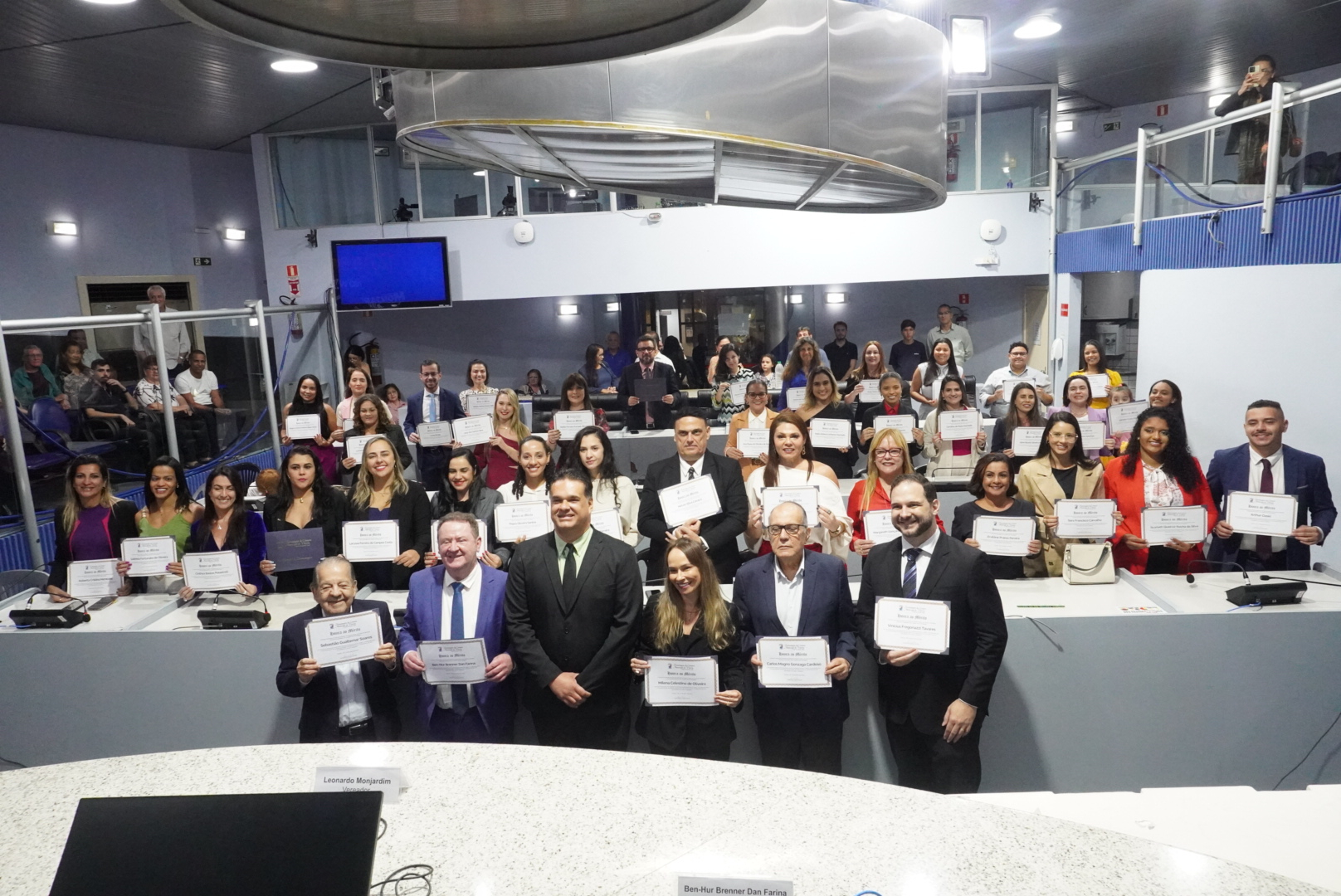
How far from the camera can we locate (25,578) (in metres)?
4.94

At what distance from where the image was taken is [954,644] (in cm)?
320

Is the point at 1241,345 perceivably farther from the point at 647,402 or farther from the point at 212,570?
the point at 212,570

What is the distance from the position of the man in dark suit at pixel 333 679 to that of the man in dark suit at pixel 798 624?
1339 mm

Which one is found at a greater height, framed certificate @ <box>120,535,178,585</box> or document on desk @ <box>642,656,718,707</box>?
framed certificate @ <box>120,535,178,585</box>

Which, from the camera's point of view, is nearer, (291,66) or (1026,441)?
(1026,441)

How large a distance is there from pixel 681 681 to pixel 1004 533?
5.30ft

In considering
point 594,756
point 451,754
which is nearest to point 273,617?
point 451,754

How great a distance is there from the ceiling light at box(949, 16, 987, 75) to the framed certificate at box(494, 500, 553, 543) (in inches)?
196

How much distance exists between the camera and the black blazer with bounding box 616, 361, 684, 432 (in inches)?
311

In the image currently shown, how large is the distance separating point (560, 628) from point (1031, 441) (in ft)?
11.0

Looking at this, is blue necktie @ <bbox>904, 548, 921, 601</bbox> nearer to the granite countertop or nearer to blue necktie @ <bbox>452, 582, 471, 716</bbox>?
the granite countertop

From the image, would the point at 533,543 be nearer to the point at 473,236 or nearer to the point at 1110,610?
the point at 1110,610

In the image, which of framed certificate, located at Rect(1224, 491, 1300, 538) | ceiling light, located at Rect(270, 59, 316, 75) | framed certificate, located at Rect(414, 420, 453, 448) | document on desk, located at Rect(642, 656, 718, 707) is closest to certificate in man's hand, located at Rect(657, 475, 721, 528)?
document on desk, located at Rect(642, 656, 718, 707)

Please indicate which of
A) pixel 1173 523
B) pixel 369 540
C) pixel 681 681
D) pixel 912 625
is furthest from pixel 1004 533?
pixel 369 540
